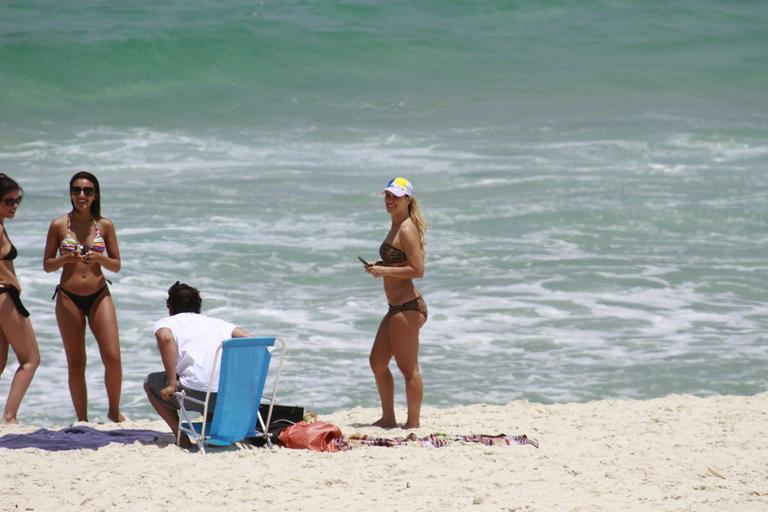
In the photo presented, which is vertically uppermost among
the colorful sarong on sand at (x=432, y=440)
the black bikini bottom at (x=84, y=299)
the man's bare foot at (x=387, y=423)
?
the black bikini bottom at (x=84, y=299)

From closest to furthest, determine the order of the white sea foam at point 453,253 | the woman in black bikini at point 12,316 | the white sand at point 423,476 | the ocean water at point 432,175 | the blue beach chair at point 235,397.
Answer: the white sand at point 423,476 → the blue beach chair at point 235,397 → the woman in black bikini at point 12,316 → the white sea foam at point 453,253 → the ocean water at point 432,175

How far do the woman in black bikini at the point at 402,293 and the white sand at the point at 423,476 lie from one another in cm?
30

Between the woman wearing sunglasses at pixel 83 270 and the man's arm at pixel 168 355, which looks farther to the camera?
the woman wearing sunglasses at pixel 83 270

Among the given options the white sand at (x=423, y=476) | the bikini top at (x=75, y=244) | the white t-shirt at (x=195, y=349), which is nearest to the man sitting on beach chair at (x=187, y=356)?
the white t-shirt at (x=195, y=349)

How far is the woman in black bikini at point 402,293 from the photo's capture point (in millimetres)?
7312

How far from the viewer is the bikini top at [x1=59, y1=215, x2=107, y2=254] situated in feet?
24.7

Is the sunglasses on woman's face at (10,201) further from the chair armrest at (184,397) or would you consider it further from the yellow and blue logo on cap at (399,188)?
the yellow and blue logo on cap at (399,188)

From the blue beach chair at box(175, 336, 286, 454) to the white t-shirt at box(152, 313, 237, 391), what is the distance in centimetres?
8

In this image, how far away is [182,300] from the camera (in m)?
7.03

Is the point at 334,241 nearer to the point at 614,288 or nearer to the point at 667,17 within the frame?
the point at 614,288

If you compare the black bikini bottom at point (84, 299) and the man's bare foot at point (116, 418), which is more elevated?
the black bikini bottom at point (84, 299)

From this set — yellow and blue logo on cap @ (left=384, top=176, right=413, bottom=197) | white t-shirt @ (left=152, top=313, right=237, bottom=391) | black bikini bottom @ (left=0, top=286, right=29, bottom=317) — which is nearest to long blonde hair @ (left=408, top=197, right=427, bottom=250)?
yellow and blue logo on cap @ (left=384, top=176, right=413, bottom=197)

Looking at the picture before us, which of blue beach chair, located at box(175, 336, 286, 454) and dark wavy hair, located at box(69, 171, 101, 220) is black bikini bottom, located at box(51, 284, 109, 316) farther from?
blue beach chair, located at box(175, 336, 286, 454)

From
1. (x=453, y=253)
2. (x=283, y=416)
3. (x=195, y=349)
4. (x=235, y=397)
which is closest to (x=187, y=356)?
(x=195, y=349)
